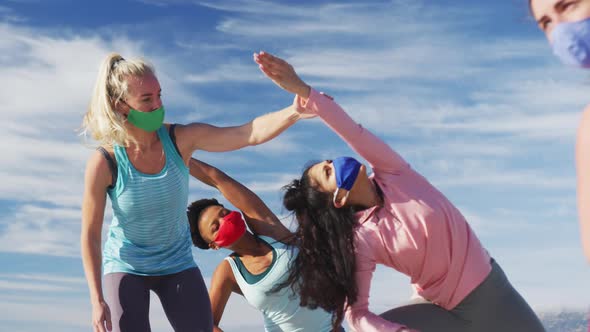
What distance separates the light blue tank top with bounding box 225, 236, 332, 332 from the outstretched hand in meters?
2.35

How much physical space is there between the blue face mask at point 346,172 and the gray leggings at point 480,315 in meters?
0.98

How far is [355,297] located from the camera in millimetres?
5477

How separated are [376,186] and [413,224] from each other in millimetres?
404

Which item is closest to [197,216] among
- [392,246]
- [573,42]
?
[392,246]

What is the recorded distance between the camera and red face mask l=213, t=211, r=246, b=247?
24.9ft

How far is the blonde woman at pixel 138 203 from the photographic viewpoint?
6941 millimetres

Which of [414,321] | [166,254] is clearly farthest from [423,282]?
[166,254]

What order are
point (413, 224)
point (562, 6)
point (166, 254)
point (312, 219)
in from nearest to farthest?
1. point (562, 6)
2. point (413, 224)
3. point (312, 219)
4. point (166, 254)

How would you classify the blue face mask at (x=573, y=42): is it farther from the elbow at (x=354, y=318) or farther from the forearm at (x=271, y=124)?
the forearm at (x=271, y=124)

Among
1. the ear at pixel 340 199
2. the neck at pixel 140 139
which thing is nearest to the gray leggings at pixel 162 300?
the neck at pixel 140 139

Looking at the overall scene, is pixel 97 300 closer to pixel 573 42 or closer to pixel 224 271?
pixel 224 271

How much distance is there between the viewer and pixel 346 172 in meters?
5.42

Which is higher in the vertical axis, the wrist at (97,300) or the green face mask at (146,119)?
the green face mask at (146,119)

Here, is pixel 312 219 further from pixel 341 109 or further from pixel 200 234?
pixel 200 234
